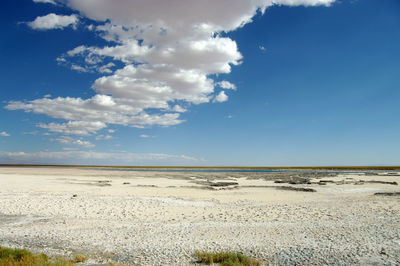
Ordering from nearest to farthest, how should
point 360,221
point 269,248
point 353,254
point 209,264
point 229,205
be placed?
point 209,264
point 353,254
point 269,248
point 360,221
point 229,205

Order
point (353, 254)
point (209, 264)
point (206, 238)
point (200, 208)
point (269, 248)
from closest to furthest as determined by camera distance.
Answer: point (209, 264) < point (353, 254) < point (269, 248) < point (206, 238) < point (200, 208)

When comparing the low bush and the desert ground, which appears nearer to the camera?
the low bush

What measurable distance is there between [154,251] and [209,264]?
2.35m

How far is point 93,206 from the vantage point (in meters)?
19.3

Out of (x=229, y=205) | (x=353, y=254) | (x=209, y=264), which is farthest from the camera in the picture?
(x=229, y=205)

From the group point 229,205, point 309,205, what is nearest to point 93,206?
point 229,205

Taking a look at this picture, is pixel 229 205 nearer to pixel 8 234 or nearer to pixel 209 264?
pixel 209 264

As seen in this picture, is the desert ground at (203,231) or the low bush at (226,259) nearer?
the low bush at (226,259)

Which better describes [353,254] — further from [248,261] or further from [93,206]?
[93,206]

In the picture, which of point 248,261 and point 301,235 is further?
point 301,235

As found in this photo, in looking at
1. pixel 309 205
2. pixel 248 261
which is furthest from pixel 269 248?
pixel 309 205

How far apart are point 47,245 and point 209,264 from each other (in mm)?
6783

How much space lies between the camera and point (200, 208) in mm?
19031

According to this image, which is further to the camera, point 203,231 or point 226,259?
point 203,231
